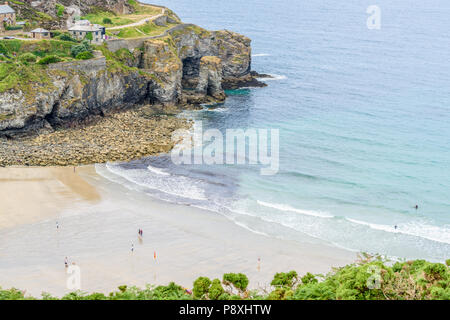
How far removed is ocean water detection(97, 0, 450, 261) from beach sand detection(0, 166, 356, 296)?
99.8 inches

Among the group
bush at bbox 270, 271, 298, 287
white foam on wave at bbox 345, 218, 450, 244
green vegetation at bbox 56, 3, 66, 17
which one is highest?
green vegetation at bbox 56, 3, 66, 17

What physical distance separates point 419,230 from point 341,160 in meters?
16.7

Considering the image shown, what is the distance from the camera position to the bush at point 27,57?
64500mm

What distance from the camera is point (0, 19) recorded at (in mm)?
72812

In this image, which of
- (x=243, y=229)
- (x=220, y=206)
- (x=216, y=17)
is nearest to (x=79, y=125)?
(x=220, y=206)

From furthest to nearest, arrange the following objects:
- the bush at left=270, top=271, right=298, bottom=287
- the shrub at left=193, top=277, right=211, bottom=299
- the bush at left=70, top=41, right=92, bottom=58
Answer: the bush at left=70, top=41, right=92, bottom=58
the bush at left=270, top=271, right=298, bottom=287
the shrub at left=193, top=277, right=211, bottom=299

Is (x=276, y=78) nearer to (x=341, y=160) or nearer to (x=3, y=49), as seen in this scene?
(x=341, y=160)

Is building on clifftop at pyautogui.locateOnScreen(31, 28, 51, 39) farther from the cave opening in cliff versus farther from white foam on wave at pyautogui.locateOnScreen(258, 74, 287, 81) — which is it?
white foam on wave at pyautogui.locateOnScreen(258, 74, 287, 81)

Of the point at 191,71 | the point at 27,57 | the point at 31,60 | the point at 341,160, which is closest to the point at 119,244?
the point at 341,160

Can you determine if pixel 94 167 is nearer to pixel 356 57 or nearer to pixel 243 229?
pixel 243 229

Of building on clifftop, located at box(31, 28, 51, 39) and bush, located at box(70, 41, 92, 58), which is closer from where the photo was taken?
bush, located at box(70, 41, 92, 58)

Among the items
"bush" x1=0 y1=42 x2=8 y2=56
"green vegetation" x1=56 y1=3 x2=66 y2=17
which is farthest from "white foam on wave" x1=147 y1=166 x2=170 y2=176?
"green vegetation" x1=56 y1=3 x2=66 y2=17

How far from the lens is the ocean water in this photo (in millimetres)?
46562

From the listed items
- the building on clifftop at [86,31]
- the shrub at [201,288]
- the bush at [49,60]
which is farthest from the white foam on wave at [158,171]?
the shrub at [201,288]
